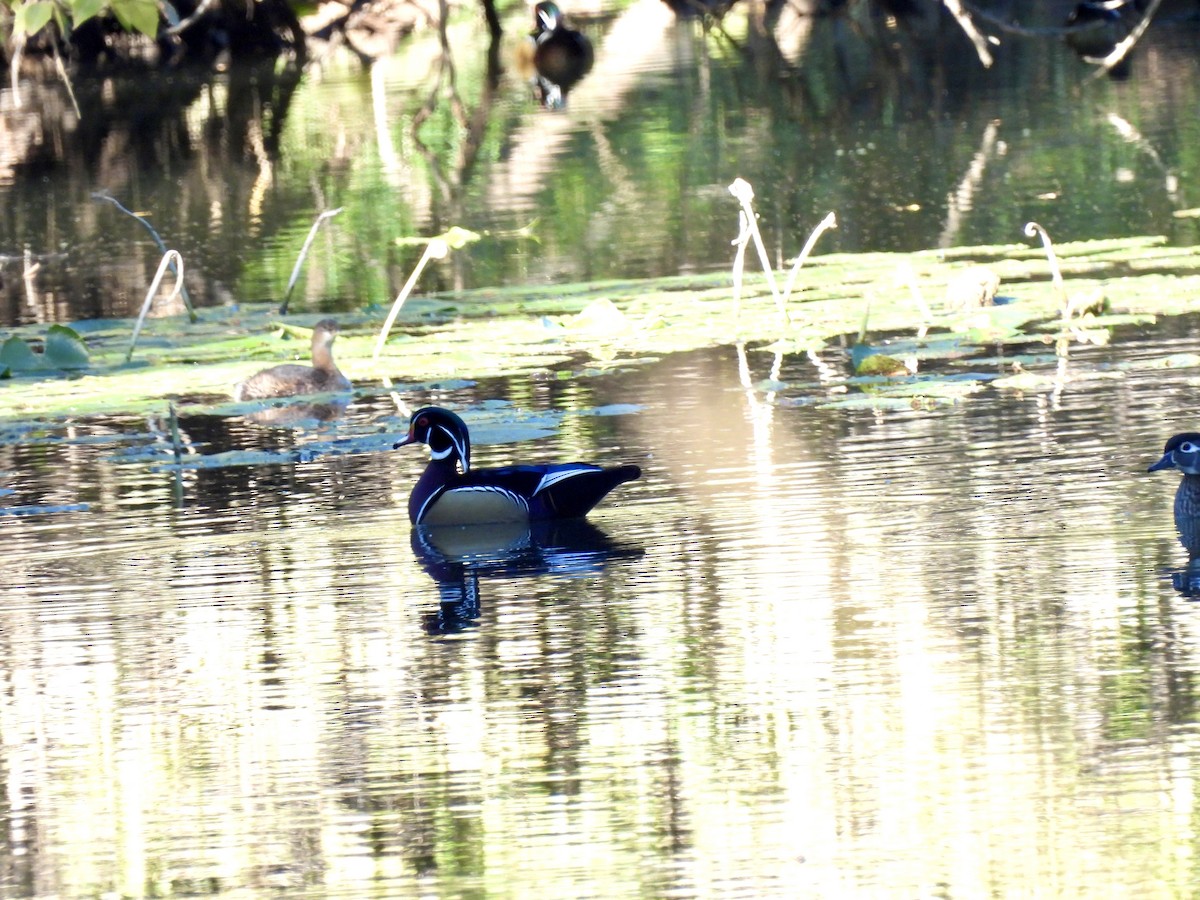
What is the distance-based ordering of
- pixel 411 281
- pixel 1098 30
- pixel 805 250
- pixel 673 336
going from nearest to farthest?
pixel 805 250, pixel 411 281, pixel 673 336, pixel 1098 30

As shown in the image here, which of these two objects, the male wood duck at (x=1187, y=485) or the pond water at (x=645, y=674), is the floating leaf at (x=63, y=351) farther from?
the male wood duck at (x=1187, y=485)

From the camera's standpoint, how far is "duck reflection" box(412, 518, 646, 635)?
860cm

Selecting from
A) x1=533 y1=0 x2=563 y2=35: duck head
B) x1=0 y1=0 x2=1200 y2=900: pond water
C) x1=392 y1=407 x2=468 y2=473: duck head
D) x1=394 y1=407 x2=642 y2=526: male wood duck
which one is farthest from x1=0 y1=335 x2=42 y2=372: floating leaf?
x1=533 y1=0 x2=563 y2=35: duck head

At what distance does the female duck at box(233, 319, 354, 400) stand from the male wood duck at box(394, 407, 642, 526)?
2.67 meters

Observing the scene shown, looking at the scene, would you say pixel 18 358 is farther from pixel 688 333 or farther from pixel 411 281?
pixel 688 333

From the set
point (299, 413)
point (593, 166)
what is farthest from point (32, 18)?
point (593, 166)

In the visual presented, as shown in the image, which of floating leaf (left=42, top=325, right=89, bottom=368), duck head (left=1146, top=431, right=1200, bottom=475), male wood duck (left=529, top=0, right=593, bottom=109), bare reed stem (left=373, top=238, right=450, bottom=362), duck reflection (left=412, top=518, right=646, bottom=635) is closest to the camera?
duck reflection (left=412, top=518, right=646, bottom=635)

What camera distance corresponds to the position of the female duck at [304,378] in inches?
492

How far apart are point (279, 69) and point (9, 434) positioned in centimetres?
3287

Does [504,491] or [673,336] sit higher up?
[673,336]

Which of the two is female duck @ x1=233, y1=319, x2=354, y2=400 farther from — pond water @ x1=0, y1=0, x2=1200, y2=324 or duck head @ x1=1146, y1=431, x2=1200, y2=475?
duck head @ x1=1146, y1=431, x2=1200, y2=475

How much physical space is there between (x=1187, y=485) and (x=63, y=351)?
735cm

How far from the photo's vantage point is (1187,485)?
870cm

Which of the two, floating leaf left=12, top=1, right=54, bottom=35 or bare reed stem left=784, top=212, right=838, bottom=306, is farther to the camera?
bare reed stem left=784, top=212, right=838, bottom=306
